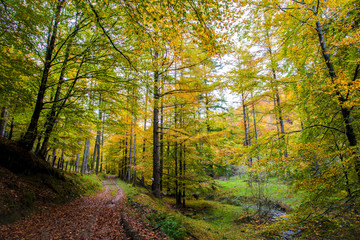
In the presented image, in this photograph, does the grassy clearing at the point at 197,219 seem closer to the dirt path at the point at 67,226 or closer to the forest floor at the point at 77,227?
the forest floor at the point at 77,227

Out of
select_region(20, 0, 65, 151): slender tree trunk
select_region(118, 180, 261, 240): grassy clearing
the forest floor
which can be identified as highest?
select_region(20, 0, 65, 151): slender tree trunk

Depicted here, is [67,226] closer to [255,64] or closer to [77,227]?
[77,227]

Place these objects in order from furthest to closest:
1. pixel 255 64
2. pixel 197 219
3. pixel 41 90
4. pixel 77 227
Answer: pixel 197 219, pixel 255 64, pixel 41 90, pixel 77 227

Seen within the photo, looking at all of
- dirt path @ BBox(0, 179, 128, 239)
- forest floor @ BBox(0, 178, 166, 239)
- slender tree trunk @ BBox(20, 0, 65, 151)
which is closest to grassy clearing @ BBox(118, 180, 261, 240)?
forest floor @ BBox(0, 178, 166, 239)

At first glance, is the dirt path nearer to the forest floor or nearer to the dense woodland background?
the forest floor

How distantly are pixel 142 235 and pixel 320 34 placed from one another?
7424 mm

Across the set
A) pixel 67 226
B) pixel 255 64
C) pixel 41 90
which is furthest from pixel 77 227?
pixel 255 64

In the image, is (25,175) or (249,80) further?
(25,175)

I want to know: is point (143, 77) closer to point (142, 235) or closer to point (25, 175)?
point (142, 235)

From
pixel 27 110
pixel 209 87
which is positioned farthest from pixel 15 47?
pixel 209 87

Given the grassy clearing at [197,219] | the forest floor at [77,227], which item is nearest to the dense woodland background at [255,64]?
the grassy clearing at [197,219]

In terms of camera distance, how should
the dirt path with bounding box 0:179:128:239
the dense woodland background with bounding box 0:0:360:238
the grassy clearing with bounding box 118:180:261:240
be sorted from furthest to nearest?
the grassy clearing with bounding box 118:180:261:240, the dirt path with bounding box 0:179:128:239, the dense woodland background with bounding box 0:0:360:238

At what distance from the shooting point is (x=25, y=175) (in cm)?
701

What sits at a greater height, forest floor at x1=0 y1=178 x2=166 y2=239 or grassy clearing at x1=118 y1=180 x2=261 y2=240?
forest floor at x1=0 y1=178 x2=166 y2=239
